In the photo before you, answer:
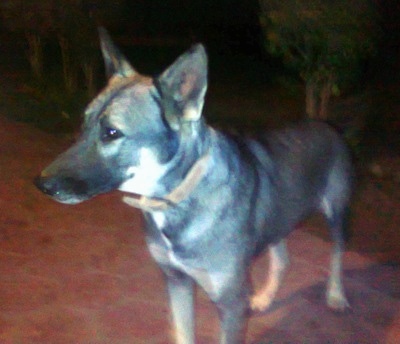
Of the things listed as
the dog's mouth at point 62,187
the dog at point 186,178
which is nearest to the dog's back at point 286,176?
the dog at point 186,178

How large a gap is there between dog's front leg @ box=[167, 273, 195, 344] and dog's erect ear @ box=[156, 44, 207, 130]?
3.26ft

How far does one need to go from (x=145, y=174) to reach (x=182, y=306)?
3.38 feet

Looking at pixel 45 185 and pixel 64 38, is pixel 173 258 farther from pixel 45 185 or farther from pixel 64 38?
pixel 64 38

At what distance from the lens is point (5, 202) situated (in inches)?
236

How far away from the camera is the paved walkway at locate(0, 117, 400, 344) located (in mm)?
3861

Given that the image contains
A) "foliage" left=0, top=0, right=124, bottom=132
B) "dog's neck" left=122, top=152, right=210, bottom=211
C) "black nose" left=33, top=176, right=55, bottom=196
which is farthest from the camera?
"foliage" left=0, top=0, right=124, bottom=132

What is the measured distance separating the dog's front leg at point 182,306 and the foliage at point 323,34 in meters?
3.60

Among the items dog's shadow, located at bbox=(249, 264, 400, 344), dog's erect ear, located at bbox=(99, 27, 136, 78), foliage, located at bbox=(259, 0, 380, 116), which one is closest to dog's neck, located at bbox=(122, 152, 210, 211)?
dog's erect ear, located at bbox=(99, 27, 136, 78)

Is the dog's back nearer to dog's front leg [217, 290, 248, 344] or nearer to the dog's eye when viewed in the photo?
dog's front leg [217, 290, 248, 344]

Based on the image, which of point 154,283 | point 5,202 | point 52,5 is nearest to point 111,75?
point 154,283

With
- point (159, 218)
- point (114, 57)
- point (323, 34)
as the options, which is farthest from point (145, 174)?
point (323, 34)

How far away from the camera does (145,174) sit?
283 centimetres

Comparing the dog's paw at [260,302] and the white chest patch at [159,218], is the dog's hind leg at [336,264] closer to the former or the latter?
the dog's paw at [260,302]

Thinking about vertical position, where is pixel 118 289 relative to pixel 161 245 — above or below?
below
